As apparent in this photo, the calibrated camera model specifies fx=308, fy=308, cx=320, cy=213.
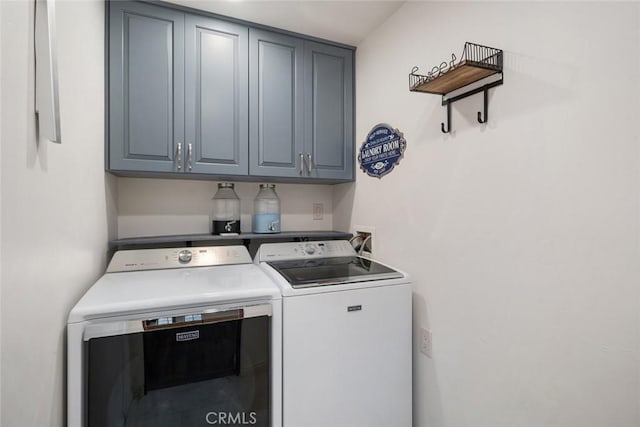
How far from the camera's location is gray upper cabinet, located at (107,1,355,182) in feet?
5.19

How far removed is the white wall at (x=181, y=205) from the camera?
1.88m

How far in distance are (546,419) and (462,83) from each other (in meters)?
1.28

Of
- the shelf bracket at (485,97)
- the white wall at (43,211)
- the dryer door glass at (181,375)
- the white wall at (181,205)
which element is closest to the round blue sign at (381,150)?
the shelf bracket at (485,97)

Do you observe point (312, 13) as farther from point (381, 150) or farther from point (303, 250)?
point (303, 250)

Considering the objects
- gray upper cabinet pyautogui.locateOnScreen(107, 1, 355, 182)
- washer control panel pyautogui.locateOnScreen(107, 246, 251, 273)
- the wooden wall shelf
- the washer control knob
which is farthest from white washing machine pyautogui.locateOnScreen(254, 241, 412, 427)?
the wooden wall shelf

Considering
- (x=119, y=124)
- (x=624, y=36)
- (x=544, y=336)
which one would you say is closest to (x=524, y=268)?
(x=544, y=336)

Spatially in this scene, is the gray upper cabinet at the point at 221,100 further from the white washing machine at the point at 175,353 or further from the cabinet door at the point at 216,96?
the white washing machine at the point at 175,353

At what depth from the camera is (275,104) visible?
1.89m

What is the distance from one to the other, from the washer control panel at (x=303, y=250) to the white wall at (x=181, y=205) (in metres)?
Result: 0.33

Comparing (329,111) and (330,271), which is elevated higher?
(329,111)

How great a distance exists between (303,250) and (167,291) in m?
0.90

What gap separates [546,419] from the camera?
1049 millimetres

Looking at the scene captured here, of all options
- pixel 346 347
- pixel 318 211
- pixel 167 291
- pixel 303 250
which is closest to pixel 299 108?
pixel 318 211

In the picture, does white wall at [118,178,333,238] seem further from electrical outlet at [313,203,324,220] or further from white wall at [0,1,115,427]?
white wall at [0,1,115,427]
